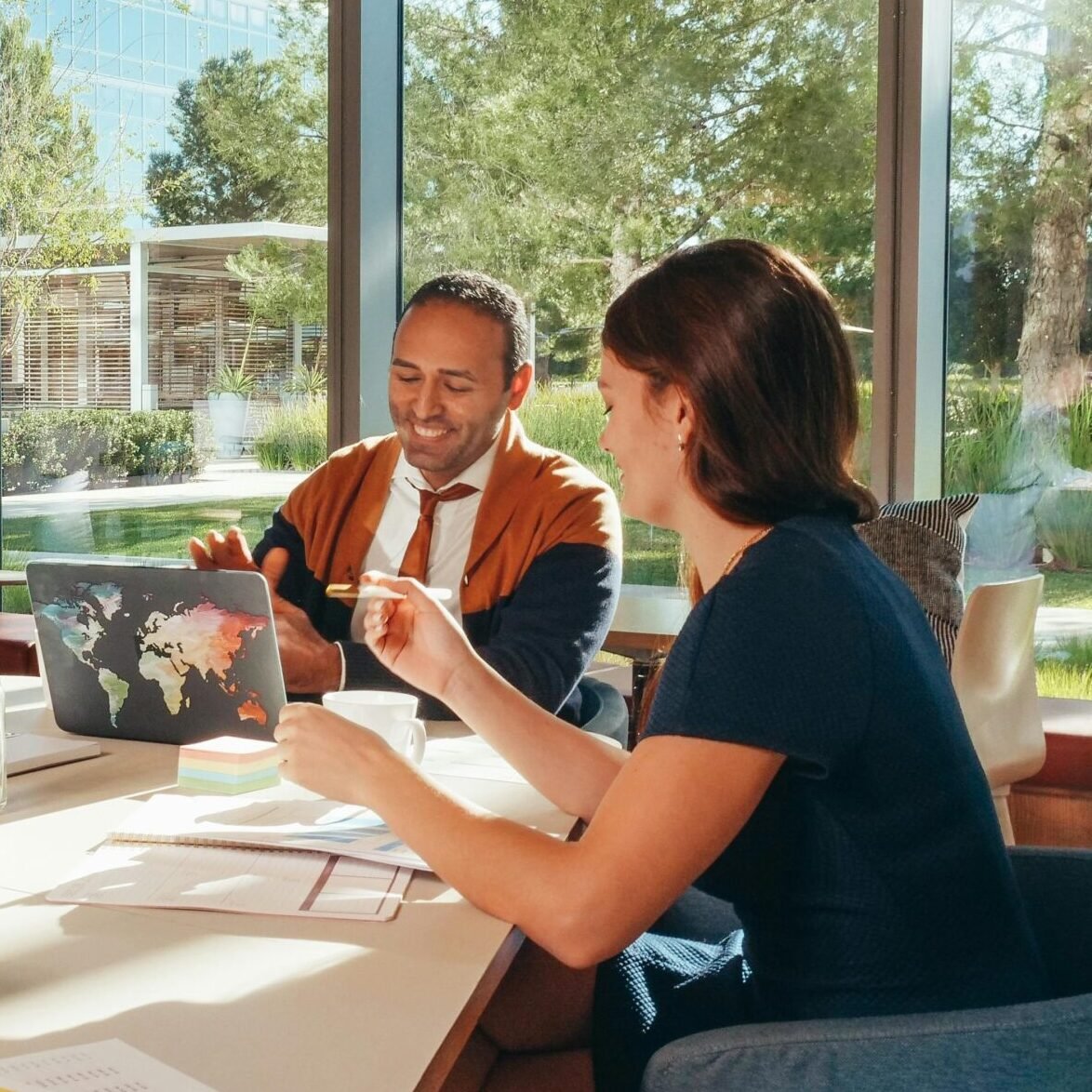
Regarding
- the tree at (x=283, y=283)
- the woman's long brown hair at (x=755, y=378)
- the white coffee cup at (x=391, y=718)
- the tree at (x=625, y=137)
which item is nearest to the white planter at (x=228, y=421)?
the tree at (x=283, y=283)

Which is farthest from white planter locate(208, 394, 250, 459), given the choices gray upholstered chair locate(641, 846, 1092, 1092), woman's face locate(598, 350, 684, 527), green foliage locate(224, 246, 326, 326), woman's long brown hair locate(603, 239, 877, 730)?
gray upholstered chair locate(641, 846, 1092, 1092)

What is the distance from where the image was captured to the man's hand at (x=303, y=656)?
1.97 metres

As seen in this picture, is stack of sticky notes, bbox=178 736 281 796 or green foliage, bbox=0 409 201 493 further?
green foliage, bbox=0 409 201 493

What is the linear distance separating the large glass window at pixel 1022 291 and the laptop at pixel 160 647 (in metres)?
2.29

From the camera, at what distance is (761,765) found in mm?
1104

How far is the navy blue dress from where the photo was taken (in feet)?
3.64

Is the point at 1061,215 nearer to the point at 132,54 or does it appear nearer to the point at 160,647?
the point at 160,647

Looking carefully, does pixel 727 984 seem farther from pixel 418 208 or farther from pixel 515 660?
pixel 418 208

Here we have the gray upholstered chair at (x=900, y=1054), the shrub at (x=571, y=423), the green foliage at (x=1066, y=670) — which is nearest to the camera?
the gray upholstered chair at (x=900, y=1054)

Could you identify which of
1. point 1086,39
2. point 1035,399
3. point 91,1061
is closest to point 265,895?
point 91,1061

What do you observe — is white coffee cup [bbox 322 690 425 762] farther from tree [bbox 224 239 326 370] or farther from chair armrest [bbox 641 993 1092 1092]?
tree [bbox 224 239 326 370]

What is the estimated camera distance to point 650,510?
142 cm

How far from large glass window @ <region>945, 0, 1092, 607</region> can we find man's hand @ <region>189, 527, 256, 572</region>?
204cm

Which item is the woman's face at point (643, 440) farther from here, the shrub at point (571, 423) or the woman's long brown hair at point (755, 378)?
the shrub at point (571, 423)
